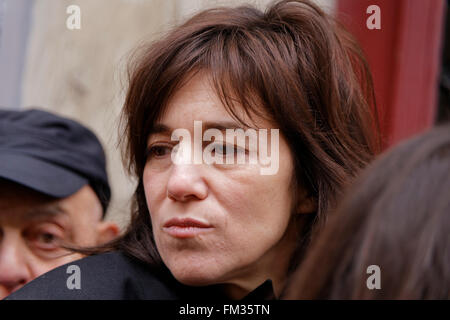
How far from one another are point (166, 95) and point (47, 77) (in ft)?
6.08

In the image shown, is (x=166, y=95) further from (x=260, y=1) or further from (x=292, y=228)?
(x=260, y=1)

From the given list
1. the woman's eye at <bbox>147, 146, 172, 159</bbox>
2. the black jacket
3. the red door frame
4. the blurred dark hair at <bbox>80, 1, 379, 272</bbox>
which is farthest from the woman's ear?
the red door frame

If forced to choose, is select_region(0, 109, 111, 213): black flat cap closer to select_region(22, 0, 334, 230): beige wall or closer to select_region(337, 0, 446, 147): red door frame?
select_region(22, 0, 334, 230): beige wall

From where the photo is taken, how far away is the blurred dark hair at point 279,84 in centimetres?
152

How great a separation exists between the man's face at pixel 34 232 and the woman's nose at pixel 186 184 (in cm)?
57

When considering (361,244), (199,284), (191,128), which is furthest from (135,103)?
(361,244)

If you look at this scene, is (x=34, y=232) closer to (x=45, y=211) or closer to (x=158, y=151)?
(x=45, y=211)

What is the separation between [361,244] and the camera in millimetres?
840

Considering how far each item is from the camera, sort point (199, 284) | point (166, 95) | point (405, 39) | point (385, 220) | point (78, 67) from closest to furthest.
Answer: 1. point (385, 220)
2. point (199, 284)
3. point (166, 95)
4. point (405, 39)
5. point (78, 67)

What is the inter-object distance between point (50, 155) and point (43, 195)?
13 centimetres

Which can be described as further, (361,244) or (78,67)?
(78,67)

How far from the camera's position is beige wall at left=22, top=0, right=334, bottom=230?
303 cm

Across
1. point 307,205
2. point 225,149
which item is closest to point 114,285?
point 225,149

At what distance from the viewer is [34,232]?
193cm
